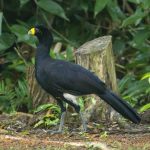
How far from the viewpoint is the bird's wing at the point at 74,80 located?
8.27 meters

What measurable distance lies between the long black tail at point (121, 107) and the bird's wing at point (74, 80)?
0.11m

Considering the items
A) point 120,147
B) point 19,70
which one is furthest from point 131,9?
point 120,147

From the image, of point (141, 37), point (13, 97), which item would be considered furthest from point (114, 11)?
point (13, 97)

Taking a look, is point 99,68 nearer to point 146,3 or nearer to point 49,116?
point 49,116

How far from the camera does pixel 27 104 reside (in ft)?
33.2

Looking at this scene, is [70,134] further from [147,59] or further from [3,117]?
[147,59]

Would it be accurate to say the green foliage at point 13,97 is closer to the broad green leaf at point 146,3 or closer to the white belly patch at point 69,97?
the white belly patch at point 69,97

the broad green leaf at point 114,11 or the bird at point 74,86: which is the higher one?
the broad green leaf at point 114,11

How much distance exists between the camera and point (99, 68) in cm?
912

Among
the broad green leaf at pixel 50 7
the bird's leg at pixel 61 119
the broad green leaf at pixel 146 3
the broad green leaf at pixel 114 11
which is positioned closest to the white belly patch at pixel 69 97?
the bird's leg at pixel 61 119

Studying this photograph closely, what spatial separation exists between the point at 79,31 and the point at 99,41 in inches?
132

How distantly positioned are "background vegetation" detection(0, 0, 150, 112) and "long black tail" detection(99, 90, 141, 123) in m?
1.58

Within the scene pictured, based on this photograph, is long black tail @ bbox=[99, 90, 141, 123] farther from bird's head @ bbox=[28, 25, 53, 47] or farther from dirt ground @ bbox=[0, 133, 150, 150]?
bird's head @ bbox=[28, 25, 53, 47]

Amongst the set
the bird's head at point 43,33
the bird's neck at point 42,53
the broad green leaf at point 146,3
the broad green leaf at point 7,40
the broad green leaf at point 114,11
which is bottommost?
the bird's neck at point 42,53
